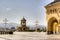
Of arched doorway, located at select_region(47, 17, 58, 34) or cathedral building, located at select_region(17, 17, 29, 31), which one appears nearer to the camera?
arched doorway, located at select_region(47, 17, 58, 34)

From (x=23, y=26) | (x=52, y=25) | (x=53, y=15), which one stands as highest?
(x=53, y=15)

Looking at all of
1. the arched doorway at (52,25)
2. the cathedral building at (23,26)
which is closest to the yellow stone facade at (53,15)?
the arched doorway at (52,25)

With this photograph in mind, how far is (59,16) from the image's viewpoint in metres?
43.3

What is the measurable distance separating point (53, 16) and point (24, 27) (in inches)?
1490

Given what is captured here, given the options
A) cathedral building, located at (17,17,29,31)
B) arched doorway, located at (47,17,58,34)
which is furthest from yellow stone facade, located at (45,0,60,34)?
cathedral building, located at (17,17,29,31)

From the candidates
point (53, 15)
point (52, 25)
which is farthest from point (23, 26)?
point (53, 15)

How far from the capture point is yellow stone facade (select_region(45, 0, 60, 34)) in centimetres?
4389

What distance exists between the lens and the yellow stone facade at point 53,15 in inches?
1728

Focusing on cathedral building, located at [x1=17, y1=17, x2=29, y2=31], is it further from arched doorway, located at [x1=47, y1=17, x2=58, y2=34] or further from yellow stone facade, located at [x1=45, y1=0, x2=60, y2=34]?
arched doorway, located at [x1=47, y1=17, x2=58, y2=34]

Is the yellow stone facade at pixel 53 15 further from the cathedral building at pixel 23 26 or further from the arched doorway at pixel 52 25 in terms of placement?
the cathedral building at pixel 23 26

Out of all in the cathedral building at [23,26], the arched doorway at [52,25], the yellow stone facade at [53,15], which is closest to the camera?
the yellow stone facade at [53,15]

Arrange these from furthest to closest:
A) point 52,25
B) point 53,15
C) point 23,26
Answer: point 23,26
point 52,25
point 53,15

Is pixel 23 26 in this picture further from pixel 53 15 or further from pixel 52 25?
pixel 53 15

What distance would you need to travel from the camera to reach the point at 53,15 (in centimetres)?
4553
